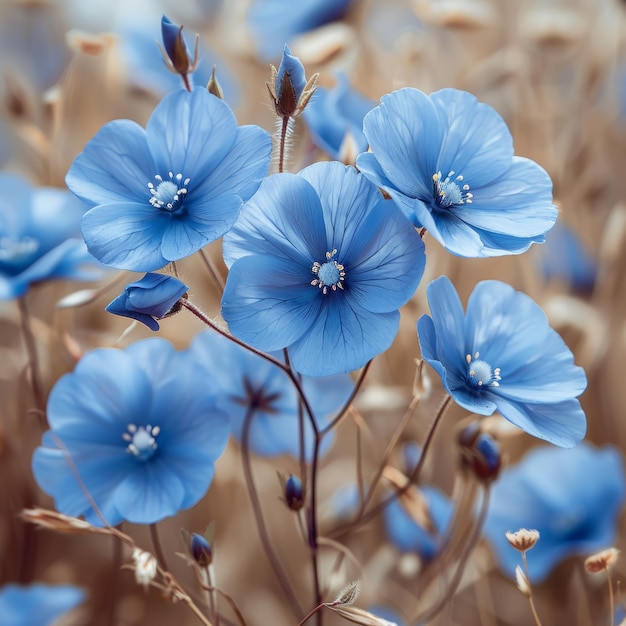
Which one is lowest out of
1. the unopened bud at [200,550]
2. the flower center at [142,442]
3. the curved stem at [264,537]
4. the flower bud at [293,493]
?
the curved stem at [264,537]

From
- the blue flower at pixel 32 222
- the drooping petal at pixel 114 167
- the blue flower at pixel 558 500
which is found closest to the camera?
the drooping petal at pixel 114 167

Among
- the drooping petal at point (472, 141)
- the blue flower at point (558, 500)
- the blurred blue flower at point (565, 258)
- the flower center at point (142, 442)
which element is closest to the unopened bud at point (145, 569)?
the flower center at point (142, 442)

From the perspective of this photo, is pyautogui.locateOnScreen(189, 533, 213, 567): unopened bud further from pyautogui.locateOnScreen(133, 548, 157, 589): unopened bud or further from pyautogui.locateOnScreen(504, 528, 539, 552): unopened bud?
pyautogui.locateOnScreen(504, 528, 539, 552): unopened bud

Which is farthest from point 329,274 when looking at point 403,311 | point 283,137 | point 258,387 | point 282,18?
point 282,18

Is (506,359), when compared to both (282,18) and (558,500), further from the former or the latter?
(282,18)

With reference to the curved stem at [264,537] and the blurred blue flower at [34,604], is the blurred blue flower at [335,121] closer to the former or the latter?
the curved stem at [264,537]

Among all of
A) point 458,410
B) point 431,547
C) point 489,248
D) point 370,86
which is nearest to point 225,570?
point 431,547
